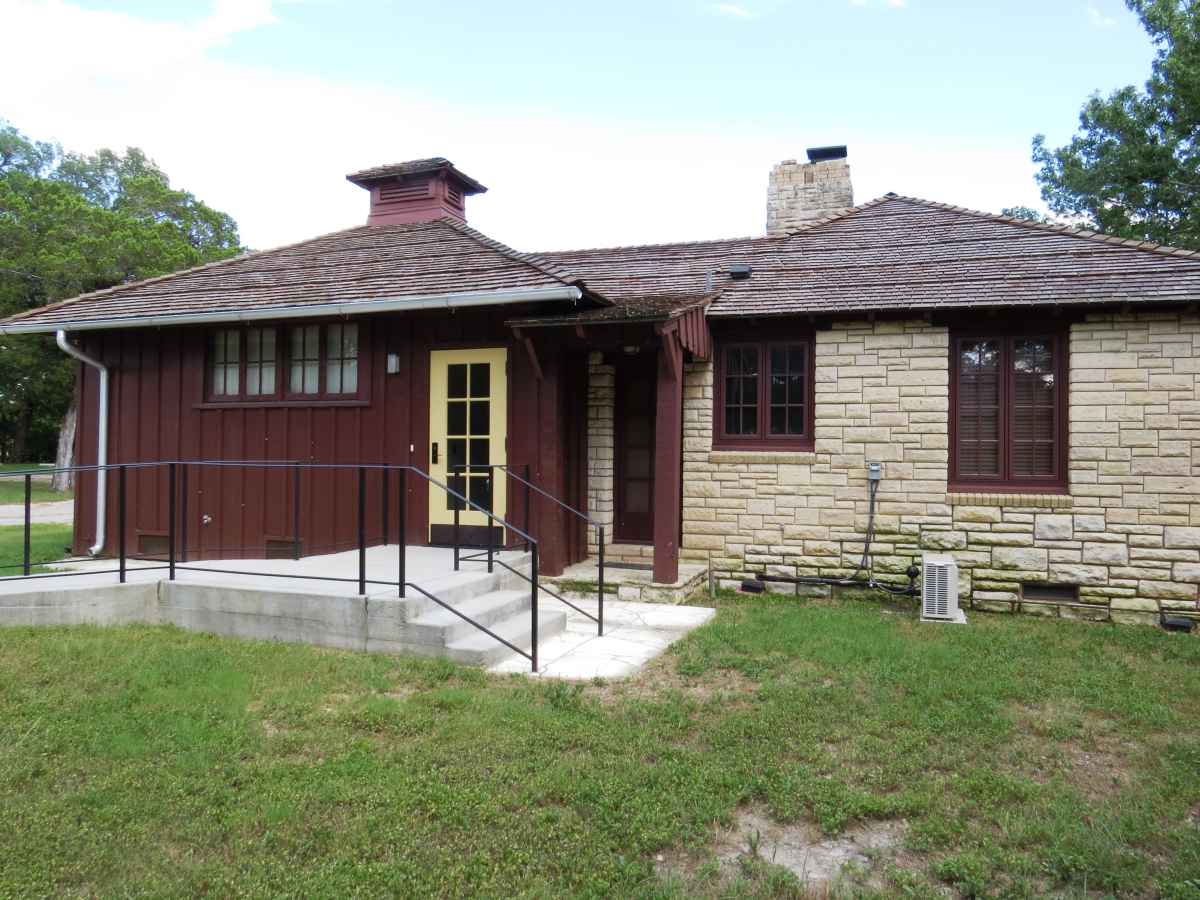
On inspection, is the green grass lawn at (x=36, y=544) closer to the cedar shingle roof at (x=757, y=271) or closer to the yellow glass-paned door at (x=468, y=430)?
the cedar shingle roof at (x=757, y=271)

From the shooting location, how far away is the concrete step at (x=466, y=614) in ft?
17.1

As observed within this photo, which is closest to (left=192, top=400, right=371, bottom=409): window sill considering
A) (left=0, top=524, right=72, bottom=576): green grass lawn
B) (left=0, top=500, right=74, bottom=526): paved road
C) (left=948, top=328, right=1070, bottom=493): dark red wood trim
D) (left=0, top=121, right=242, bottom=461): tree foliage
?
(left=0, top=524, right=72, bottom=576): green grass lawn

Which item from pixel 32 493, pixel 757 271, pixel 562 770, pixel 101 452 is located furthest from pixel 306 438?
pixel 32 493

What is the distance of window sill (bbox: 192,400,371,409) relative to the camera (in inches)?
331

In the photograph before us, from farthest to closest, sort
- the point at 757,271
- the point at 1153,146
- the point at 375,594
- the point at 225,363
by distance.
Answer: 1. the point at 1153,146
2. the point at 757,271
3. the point at 225,363
4. the point at 375,594

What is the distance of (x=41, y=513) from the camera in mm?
17250

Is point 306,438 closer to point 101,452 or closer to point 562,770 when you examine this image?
point 101,452

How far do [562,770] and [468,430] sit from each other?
16.6ft

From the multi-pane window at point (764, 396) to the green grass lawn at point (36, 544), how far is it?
7.56 metres

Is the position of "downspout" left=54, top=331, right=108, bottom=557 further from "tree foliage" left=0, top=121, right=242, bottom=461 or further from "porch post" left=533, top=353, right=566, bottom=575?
"tree foliage" left=0, top=121, right=242, bottom=461

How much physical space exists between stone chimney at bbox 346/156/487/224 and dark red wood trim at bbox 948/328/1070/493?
6.86 meters

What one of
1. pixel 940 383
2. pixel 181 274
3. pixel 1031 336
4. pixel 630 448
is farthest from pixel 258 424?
pixel 1031 336

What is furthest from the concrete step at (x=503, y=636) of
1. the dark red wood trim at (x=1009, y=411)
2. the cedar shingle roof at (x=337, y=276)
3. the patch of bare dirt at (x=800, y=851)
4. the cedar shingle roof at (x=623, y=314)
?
the dark red wood trim at (x=1009, y=411)

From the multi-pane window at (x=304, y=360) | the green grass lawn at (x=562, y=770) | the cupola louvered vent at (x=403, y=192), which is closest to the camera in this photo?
the green grass lawn at (x=562, y=770)
